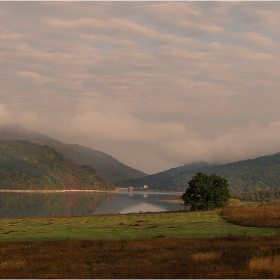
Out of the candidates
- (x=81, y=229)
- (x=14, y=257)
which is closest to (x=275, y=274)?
(x=14, y=257)

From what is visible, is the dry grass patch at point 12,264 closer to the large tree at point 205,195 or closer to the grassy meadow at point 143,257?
the grassy meadow at point 143,257

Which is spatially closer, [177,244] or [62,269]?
[62,269]

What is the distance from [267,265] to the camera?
87.3 feet

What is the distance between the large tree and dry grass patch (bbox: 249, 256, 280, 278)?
73357 mm

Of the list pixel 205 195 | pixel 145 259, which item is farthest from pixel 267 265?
pixel 205 195

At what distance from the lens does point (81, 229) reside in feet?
189

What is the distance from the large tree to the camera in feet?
332

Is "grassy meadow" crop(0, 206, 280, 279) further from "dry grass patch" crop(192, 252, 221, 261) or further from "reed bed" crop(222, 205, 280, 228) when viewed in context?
"reed bed" crop(222, 205, 280, 228)

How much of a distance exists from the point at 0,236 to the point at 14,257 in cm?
1892

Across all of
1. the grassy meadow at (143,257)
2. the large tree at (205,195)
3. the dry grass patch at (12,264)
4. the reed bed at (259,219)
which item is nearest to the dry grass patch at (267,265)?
the grassy meadow at (143,257)

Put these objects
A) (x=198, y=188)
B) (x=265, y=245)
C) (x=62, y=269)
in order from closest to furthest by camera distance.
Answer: (x=62, y=269) < (x=265, y=245) < (x=198, y=188)

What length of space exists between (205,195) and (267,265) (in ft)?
248

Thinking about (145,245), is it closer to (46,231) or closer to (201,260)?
(201,260)

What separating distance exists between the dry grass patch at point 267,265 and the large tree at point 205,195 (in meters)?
73.4
